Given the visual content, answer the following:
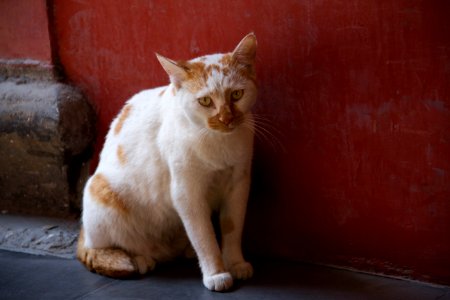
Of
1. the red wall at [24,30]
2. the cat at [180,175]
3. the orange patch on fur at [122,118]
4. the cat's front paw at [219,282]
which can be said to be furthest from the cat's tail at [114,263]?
the red wall at [24,30]

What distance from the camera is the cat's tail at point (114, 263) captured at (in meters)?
2.53

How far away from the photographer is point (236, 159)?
2361mm

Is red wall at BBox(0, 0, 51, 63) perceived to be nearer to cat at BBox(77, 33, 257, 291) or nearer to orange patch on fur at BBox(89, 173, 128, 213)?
cat at BBox(77, 33, 257, 291)

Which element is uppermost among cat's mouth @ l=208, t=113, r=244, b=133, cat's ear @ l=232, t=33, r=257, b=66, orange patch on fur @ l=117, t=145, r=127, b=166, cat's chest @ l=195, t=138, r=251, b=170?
cat's ear @ l=232, t=33, r=257, b=66

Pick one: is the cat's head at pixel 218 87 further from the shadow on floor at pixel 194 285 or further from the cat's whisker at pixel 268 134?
the shadow on floor at pixel 194 285

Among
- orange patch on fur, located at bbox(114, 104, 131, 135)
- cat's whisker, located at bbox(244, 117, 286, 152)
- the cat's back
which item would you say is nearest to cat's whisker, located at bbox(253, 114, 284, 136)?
cat's whisker, located at bbox(244, 117, 286, 152)

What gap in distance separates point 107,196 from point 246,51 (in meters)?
0.86

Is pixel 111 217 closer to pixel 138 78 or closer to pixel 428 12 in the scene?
pixel 138 78

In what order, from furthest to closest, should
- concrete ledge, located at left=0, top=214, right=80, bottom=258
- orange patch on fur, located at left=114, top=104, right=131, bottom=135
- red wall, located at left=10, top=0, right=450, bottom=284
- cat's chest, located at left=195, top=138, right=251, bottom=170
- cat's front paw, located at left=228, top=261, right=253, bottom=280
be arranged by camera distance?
concrete ledge, located at left=0, top=214, right=80, bottom=258 → orange patch on fur, located at left=114, top=104, right=131, bottom=135 → cat's front paw, located at left=228, top=261, right=253, bottom=280 → cat's chest, located at left=195, top=138, right=251, bottom=170 → red wall, located at left=10, top=0, right=450, bottom=284

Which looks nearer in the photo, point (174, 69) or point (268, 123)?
point (174, 69)

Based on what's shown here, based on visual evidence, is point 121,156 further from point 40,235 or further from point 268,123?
point 40,235

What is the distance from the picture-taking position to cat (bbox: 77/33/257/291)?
223cm

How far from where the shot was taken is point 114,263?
254 cm

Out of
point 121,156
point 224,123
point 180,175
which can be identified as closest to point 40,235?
point 121,156
